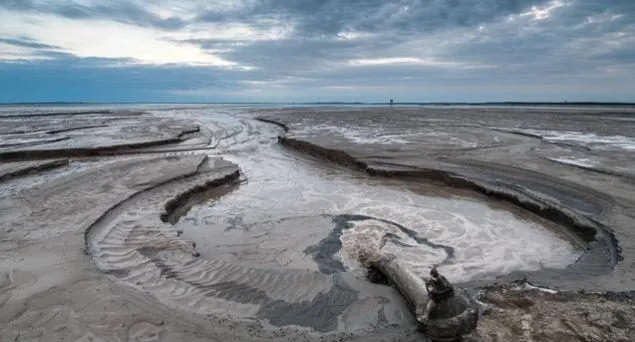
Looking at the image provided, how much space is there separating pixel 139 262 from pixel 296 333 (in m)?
2.86

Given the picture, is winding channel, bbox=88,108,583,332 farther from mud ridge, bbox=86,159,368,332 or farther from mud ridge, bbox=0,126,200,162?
mud ridge, bbox=0,126,200,162

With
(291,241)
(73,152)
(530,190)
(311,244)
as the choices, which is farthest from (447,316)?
(73,152)

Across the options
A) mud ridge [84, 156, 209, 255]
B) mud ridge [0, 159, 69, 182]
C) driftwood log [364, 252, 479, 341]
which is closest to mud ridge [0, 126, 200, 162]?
mud ridge [0, 159, 69, 182]

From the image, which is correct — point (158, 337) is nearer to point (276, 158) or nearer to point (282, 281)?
point (282, 281)

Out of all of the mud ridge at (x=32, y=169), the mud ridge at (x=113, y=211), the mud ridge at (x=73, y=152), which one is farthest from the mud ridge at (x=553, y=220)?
the mud ridge at (x=32, y=169)

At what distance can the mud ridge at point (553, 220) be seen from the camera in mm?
5215

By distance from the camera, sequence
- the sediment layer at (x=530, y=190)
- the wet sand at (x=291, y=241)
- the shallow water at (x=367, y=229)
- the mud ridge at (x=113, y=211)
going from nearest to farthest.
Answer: the wet sand at (x=291, y=241) → the sediment layer at (x=530, y=190) → the shallow water at (x=367, y=229) → the mud ridge at (x=113, y=211)

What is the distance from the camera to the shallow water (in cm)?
614

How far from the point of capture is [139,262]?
18.5 feet

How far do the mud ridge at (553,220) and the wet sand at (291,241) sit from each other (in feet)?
0.12

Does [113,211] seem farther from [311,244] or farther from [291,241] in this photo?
[311,244]

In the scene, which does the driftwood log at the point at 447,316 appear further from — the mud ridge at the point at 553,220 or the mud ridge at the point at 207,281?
the mud ridge at the point at 553,220

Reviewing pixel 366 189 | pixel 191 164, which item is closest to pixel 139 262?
pixel 366 189

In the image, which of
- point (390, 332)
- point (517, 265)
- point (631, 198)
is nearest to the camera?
point (390, 332)
